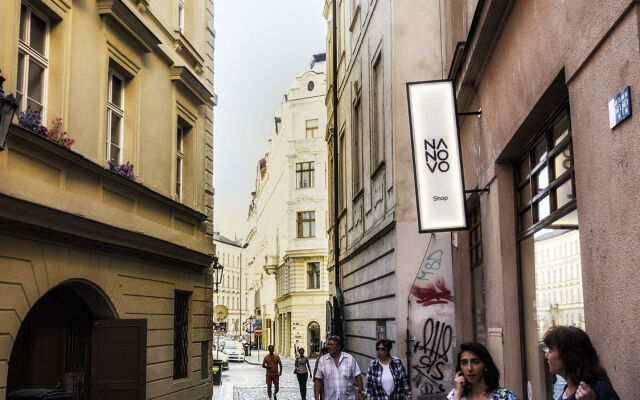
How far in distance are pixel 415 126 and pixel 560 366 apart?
614cm

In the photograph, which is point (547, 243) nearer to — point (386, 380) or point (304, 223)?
point (386, 380)

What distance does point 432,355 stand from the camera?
1305cm

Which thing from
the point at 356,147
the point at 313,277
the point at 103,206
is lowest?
the point at 103,206

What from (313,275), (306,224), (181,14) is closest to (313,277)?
(313,275)

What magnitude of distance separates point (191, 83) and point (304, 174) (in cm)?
3617

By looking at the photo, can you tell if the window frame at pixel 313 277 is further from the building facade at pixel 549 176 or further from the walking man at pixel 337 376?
the walking man at pixel 337 376

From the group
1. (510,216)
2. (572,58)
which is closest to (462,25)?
(510,216)

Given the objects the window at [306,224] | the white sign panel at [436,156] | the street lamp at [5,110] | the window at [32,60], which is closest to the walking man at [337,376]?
the white sign panel at [436,156]

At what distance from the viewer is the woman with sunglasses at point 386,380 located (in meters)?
9.27

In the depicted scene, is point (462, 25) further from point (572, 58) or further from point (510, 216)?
point (572, 58)

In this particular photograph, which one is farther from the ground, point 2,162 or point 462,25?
point 462,25

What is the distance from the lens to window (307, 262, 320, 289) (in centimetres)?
5159

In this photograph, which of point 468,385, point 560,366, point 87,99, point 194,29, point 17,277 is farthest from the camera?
point 194,29

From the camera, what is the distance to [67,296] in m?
11.8
